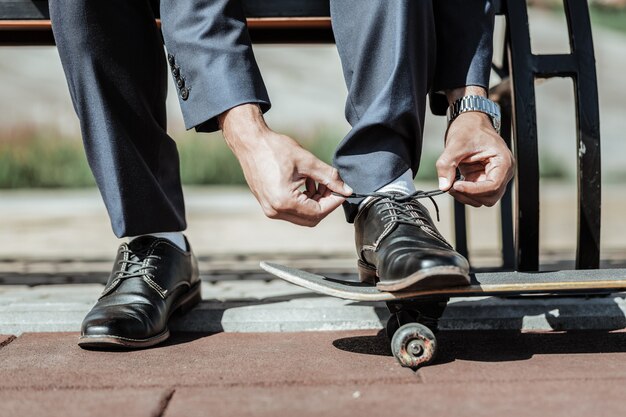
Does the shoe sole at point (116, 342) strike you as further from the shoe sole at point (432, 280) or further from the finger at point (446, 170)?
the finger at point (446, 170)

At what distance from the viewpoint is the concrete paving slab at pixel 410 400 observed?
1.04 metres

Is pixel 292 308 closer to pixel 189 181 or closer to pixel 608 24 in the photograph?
pixel 189 181

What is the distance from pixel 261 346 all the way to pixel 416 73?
24.0 inches

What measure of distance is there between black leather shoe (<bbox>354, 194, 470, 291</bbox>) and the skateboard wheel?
0.09 metres

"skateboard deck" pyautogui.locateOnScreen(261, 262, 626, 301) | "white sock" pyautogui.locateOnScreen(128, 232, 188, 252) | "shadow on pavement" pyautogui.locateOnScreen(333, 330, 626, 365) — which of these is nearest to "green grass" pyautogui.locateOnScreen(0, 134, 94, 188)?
"white sock" pyautogui.locateOnScreen(128, 232, 188, 252)

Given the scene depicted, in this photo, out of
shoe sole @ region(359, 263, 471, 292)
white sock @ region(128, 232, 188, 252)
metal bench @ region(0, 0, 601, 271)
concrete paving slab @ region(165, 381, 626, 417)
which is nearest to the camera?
concrete paving slab @ region(165, 381, 626, 417)

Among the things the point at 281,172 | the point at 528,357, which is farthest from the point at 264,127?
the point at 528,357

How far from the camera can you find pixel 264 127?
4.32ft

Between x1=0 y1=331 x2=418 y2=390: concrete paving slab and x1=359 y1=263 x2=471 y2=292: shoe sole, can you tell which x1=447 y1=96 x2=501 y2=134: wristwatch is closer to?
x1=359 y1=263 x2=471 y2=292: shoe sole

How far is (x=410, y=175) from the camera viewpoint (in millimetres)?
1466

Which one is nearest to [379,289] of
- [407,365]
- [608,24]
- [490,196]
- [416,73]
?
[407,365]

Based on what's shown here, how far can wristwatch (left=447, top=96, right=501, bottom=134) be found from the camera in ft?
4.73

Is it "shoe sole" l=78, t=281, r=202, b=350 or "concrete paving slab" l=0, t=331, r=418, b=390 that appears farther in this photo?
"shoe sole" l=78, t=281, r=202, b=350

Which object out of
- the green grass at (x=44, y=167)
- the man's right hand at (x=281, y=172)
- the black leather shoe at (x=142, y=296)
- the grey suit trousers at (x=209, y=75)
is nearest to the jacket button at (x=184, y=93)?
the grey suit trousers at (x=209, y=75)
